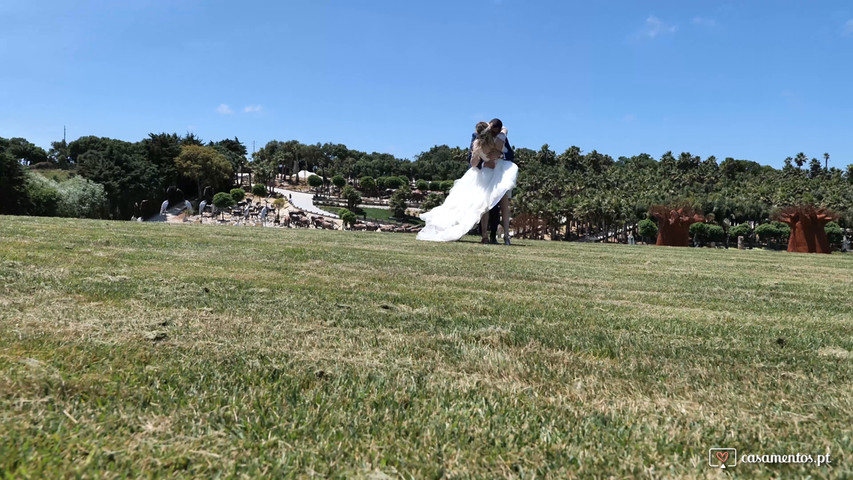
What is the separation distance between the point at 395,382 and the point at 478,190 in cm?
1355

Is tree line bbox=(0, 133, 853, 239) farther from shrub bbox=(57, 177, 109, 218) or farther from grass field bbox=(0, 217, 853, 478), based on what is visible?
grass field bbox=(0, 217, 853, 478)

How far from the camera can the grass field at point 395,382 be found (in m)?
1.79

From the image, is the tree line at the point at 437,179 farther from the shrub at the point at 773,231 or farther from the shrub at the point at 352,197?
the shrub at the point at 352,197

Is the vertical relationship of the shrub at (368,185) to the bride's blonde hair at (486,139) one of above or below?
above

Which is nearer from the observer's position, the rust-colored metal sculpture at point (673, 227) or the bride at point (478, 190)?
the bride at point (478, 190)

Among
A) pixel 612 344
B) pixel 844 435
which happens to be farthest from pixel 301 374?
pixel 844 435

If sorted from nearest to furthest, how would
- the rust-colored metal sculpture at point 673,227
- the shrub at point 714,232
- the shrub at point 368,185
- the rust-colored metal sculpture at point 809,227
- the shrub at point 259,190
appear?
the rust-colored metal sculpture at point 809,227 → the rust-colored metal sculpture at point 673,227 → the shrub at point 714,232 → the shrub at point 259,190 → the shrub at point 368,185

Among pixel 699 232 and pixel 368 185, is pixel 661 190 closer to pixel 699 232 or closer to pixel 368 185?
pixel 699 232

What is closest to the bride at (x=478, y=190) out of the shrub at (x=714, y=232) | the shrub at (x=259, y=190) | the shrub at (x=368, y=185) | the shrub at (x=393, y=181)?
the shrub at (x=714, y=232)

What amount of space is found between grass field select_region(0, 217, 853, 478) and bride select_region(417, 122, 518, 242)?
10.3 m

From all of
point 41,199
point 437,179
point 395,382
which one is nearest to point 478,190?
point 395,382

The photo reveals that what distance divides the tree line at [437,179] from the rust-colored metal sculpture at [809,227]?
7178 millimetres

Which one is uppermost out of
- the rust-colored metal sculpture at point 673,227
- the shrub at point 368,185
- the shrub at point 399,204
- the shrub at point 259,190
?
the shrub at point 368,185

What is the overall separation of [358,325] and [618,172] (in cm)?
14360
